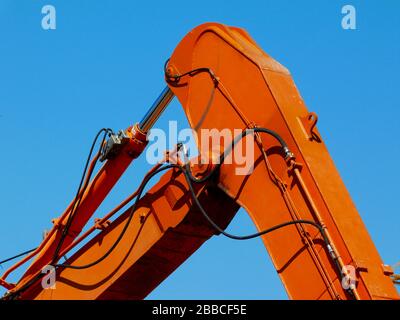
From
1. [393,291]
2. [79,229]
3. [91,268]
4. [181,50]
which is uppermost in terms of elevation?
[181,50]

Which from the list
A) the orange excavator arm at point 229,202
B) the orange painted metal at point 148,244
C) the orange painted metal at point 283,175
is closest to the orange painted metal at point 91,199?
the orange excavator arm at point 229,202

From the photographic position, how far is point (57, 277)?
8.73 meters

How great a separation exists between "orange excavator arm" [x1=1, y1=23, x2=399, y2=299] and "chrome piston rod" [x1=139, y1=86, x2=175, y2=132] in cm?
1

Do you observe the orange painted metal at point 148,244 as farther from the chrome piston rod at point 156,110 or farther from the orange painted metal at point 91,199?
the chrome piston rod at point 156,110

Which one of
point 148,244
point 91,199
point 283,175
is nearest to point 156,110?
point 91,199

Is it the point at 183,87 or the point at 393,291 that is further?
the point at 183,87

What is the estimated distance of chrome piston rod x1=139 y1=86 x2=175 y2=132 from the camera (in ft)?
27.9

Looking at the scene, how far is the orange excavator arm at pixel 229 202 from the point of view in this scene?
6.18 meters

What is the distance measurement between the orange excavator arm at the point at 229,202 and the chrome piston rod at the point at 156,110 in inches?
0.5

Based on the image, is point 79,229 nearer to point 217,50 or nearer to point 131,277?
point 131,277

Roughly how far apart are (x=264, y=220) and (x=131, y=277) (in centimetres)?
205

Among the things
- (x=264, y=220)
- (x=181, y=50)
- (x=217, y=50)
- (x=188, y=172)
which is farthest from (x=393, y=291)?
(x=181, y=50)

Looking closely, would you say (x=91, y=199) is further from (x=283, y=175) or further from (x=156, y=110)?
(x=283, y=175)

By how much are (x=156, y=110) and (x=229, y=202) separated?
1.63 m
